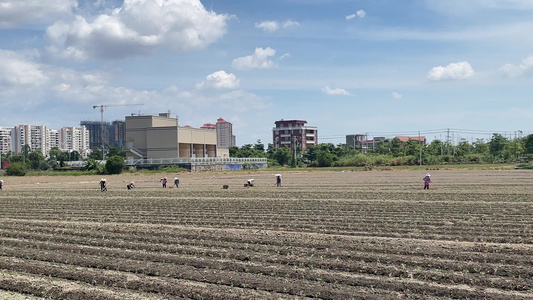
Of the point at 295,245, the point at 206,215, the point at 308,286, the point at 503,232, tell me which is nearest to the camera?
the point at 308,286

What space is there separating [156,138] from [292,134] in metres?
86.7

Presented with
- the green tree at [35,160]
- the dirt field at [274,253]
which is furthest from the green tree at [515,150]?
the green tree at [35,160]

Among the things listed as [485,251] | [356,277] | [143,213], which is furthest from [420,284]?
[143,213]

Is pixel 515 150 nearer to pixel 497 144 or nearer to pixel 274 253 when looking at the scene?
pixel 497 144

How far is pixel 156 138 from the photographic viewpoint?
93.9m

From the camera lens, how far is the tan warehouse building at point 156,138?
306 feet

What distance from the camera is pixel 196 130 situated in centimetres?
10000

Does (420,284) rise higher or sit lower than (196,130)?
lower

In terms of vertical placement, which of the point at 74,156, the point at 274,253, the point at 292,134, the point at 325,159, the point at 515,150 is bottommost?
the point at 274,253

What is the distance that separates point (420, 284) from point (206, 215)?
46.1 ft

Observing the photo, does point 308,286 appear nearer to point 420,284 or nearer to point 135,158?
point 420,284

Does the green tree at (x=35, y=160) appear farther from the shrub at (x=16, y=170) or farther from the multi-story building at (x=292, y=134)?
the multi-story building at (x=292, y=134)

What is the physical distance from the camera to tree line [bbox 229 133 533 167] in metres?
103

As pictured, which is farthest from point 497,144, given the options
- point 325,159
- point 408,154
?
point 325,159
